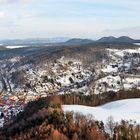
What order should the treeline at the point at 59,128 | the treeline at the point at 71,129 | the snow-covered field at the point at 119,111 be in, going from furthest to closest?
the snow-covered field at the point at 119,111
the treeline at the point at 59,128
the treeline at the point at 71,129

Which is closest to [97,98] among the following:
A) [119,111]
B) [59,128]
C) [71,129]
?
[119,111]

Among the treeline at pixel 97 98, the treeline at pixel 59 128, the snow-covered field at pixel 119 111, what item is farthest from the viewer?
the treeline at pixel 97 98

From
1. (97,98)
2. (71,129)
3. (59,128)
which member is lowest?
(97,98)

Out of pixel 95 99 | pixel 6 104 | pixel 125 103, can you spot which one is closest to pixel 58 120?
pixel 125 103

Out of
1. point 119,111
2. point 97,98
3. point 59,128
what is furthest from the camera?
point 97,98

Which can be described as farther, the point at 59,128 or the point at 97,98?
the point at 97,98

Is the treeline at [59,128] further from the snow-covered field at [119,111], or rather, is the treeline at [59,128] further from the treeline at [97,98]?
the treeline at [97,98]

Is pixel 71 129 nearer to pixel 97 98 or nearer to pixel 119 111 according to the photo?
pixel 119 111

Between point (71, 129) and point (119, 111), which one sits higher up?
point (71, 129)

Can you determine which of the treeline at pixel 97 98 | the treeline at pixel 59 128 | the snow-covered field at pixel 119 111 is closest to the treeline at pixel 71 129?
the treeline at pixel 59 128

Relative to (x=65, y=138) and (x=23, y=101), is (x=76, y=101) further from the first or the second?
(x=65, y=138)

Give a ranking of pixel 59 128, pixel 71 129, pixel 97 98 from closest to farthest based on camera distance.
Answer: pixel 71 129 < pixel 59 128 < pixel 97 98
